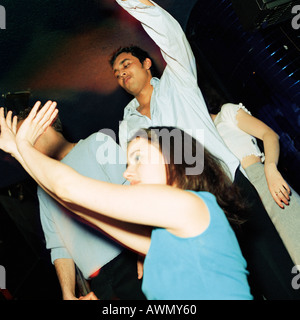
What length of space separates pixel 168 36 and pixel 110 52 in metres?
1.12

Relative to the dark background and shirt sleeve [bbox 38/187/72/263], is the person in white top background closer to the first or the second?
the dark background

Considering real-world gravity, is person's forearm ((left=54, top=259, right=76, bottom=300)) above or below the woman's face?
below

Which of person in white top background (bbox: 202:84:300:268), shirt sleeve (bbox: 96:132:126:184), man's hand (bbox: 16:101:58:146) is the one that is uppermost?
man's hand (bbox: 16:101:58:146)

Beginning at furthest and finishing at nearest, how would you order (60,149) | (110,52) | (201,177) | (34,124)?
(110,52) → (60,149) → (201,177) → (34,124)

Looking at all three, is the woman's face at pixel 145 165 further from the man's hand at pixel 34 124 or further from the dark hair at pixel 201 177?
the man's hand at pixel 34 124

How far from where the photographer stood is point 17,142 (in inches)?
36.5

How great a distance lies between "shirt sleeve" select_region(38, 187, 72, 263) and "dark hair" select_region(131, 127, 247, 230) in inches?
41.4

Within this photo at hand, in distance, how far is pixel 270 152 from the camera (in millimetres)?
1616

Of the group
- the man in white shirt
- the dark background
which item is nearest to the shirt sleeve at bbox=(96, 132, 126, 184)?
the man in white shirt

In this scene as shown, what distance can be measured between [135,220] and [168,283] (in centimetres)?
31

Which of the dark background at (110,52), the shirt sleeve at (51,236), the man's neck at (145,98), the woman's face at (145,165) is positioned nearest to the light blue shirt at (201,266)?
the woman's face at (145,165)

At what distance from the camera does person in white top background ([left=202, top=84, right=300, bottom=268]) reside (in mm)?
1448

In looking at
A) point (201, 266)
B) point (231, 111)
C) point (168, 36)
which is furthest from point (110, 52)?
point (201, 266)

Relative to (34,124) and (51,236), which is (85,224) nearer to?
(51,236)
